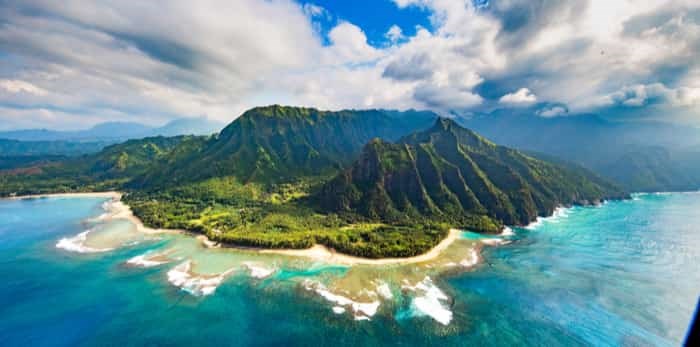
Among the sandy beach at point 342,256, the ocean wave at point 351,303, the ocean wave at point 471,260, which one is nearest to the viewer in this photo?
the ocean wave at point 351,303

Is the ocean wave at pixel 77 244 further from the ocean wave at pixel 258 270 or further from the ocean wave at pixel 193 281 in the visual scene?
the ocean wave at pixel 258 270

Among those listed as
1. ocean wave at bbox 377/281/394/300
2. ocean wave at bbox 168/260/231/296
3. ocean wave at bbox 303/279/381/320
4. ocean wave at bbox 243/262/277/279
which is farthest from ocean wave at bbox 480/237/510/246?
ocean wave at bbox 168/260/231/296

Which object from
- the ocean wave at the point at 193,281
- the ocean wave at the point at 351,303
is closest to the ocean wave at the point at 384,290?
the ocean wave at the point at 351,303

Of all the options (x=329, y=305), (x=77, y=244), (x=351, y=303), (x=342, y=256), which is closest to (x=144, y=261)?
(x=77, y=244)

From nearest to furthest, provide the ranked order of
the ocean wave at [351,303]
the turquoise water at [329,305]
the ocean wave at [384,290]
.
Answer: the turquoise water at [329,305] → the ocean wave at [351,303] → the ocean wave at [384,290]

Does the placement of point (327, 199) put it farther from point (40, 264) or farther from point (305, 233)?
point (40, 264)

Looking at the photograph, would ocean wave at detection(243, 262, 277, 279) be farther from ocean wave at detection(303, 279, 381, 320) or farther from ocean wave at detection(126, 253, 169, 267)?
ocean wave at detection(126, 253, 169, 267)

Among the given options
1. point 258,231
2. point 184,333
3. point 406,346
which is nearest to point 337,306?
point 406,346
